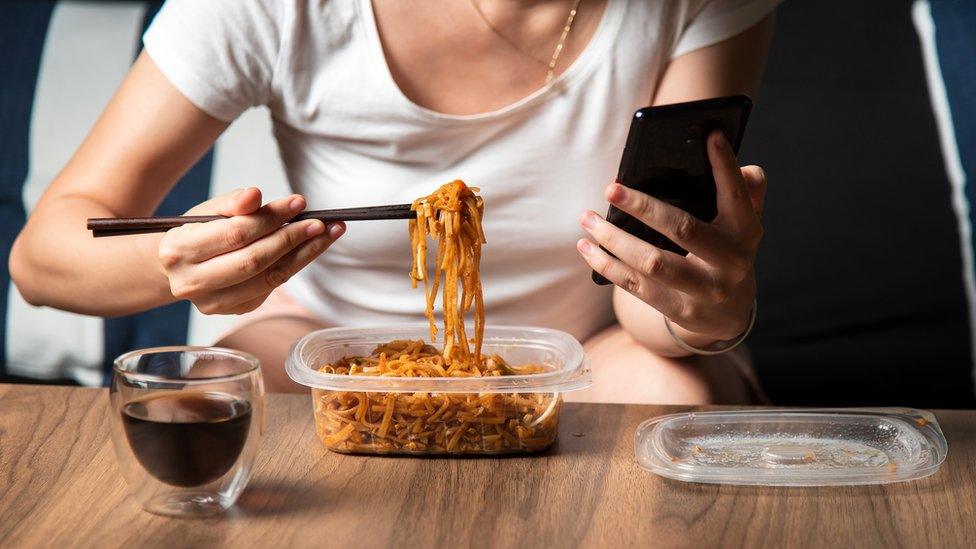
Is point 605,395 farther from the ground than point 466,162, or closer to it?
closer to it

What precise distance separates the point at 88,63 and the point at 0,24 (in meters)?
0.19

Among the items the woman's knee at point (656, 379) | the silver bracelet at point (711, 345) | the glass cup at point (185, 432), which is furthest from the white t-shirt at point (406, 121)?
the glass cup at point (185, 432)

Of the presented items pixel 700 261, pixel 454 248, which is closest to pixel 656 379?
pixel 700 261

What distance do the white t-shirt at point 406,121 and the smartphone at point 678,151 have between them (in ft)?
1.37

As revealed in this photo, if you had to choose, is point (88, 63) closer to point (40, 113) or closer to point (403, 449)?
point (40, 113)

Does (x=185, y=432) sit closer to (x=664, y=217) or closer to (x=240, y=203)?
(x=240, y=203)

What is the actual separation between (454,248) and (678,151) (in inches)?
11.0

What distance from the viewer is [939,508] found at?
3.20 ft

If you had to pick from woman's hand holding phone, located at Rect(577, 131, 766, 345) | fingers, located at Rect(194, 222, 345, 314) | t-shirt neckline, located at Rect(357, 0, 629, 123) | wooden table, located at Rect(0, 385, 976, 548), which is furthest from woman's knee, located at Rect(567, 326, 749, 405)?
fingers, located at Rect(194, 222, 345, 314)

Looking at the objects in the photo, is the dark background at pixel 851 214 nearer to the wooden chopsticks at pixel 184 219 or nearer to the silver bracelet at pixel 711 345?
the silver bracelet at pixel 711 345

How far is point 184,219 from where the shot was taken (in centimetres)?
111

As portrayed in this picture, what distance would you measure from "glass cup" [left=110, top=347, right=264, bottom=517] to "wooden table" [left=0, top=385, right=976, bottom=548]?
2 centimetres

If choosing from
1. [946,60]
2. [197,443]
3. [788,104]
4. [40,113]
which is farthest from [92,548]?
[946,60]

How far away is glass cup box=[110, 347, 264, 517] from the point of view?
90 cm
